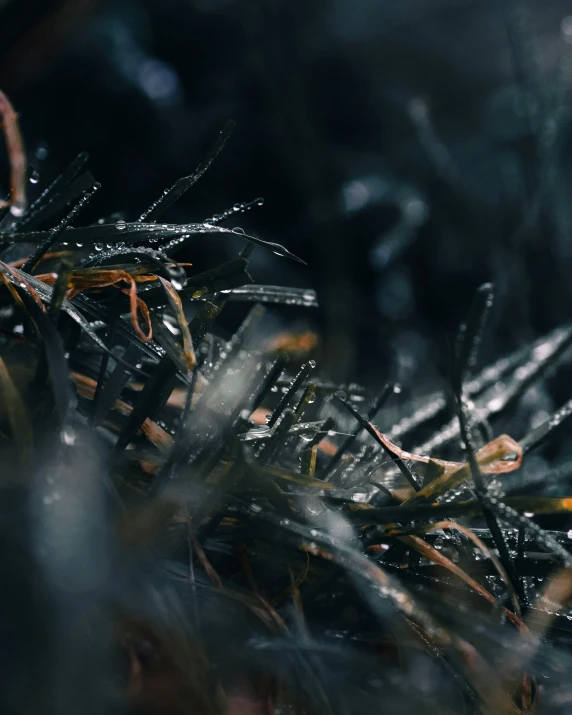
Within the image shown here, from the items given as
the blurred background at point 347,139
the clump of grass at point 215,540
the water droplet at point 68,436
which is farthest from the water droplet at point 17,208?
the blurred background at point 347,139

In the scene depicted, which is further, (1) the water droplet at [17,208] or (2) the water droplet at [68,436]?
(1) the water droplet at [17,208]

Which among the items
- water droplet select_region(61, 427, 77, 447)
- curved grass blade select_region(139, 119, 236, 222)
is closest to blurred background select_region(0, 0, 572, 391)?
curved grass blade select_region(139, 119, 236, 222)

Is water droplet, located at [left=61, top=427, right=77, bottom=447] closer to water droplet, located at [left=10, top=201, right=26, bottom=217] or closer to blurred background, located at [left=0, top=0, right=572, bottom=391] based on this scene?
water droplet, located at [left=10, top=201, right=26, bottom=217]

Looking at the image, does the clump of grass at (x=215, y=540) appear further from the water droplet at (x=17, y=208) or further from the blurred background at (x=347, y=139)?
the blurred background at (x=347, y=139)

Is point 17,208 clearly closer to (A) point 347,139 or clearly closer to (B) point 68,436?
(B) point 68,436

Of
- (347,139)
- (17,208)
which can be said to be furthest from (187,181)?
(347,139)

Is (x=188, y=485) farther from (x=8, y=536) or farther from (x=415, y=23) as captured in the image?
(x=415, y=23)

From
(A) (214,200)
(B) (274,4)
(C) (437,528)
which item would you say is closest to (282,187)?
(A) (214,200)
